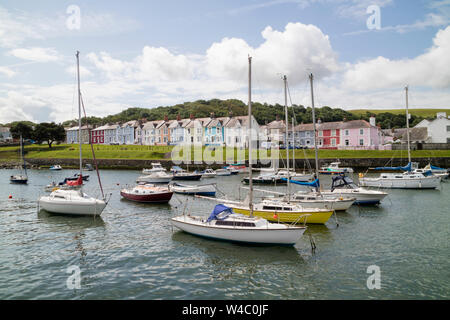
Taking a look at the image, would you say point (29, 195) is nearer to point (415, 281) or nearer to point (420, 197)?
point (415, 281)

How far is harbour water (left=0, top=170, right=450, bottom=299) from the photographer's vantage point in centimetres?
1321

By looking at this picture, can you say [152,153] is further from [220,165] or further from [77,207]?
[77,207]

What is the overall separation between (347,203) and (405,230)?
5.86 meters

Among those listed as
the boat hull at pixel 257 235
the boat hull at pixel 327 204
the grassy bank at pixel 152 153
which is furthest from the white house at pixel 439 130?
the boat hull at pixel 257 235

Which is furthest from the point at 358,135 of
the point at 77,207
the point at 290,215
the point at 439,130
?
the point at 77,207

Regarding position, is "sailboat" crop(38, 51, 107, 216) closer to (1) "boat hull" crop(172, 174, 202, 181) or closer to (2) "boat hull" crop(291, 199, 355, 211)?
(2) "boat hull" crop(291, 199, 355, 211)

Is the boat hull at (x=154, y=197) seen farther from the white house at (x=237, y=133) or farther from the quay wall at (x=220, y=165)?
the white house at (x=237, y=133)

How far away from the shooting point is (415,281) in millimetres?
13984

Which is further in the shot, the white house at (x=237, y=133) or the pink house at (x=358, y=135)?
the white house at (x=237, y=133)

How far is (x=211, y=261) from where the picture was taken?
1653cm

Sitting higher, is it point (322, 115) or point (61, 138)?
point (322, 115)

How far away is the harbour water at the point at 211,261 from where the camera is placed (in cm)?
1321
